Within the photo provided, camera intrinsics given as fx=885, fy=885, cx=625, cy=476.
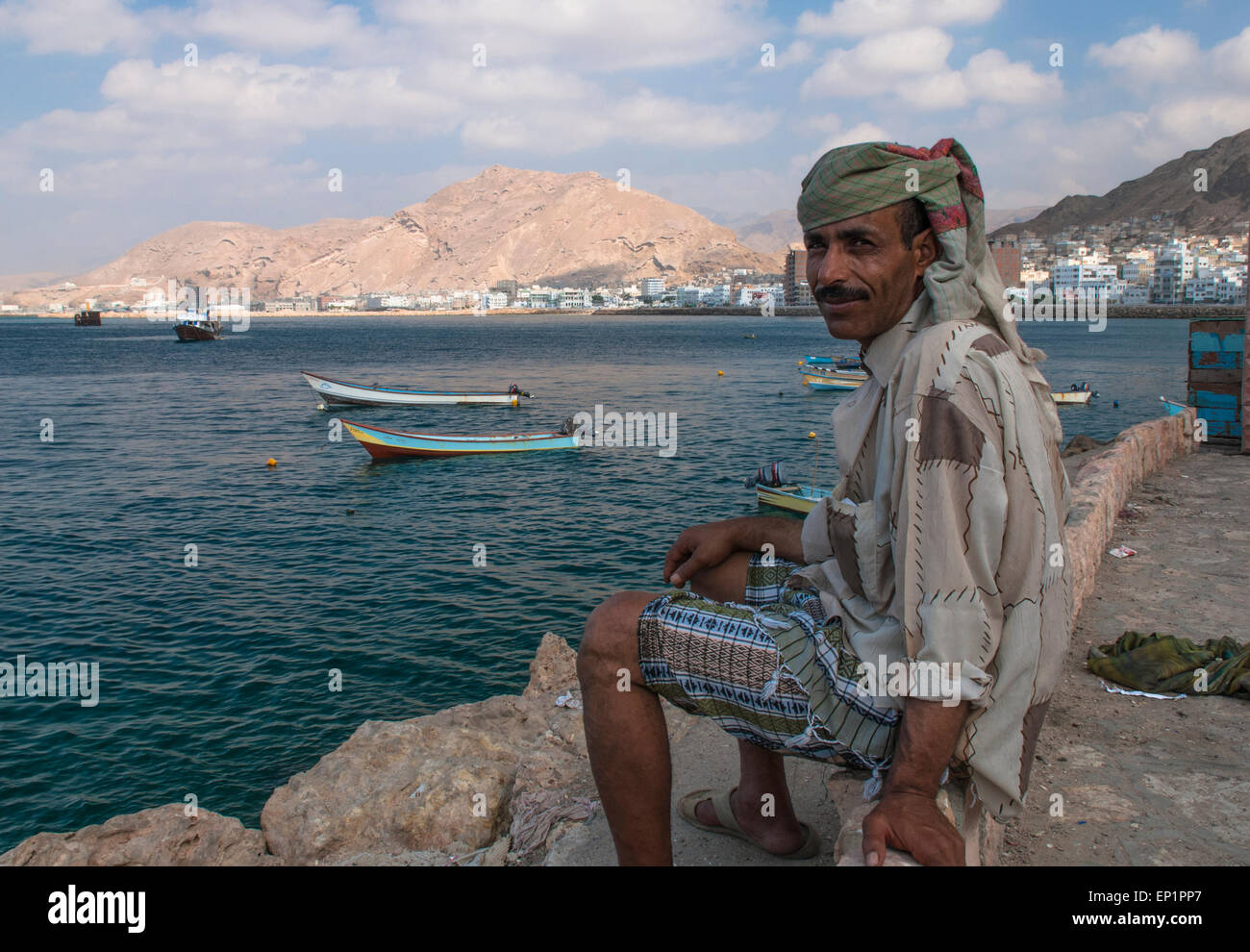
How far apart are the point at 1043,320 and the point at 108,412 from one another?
15123 centimetres

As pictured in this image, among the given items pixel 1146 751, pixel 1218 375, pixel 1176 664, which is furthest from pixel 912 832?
pixel 1218 375

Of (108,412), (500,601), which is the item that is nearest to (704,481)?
(500,601)

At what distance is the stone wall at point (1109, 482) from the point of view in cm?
557

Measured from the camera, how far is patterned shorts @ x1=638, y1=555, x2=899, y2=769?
86.0 inches

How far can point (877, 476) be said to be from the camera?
2.22m

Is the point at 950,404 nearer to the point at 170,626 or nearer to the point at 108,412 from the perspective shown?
the point at 170,626

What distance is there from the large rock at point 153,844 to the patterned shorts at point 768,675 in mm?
4126

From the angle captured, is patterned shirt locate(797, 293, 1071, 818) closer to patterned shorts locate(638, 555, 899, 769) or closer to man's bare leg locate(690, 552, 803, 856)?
patterned shorts locate(638, 555, 899, 769)

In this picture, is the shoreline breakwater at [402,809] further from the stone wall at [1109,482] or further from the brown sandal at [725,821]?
the brown sandal at [725,821]

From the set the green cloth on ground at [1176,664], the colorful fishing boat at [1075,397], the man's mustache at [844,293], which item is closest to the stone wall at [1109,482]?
the green cloth on ground at [1176,664]

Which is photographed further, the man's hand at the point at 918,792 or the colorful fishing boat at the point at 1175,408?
the colorful fishing boat at the point at 1175,408

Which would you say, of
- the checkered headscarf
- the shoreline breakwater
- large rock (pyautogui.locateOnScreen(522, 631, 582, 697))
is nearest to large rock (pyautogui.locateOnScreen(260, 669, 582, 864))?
the shoreline breakwater

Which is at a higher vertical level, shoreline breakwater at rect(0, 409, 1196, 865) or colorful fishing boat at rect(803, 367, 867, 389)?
colorful fishing boat at rect(803, 367, 867, 389)

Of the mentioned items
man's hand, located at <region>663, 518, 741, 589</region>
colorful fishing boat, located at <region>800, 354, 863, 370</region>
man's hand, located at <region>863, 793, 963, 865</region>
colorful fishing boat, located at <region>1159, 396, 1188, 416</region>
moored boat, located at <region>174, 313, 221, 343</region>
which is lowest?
man's hand, located at <region>863, 793, 963, 865</region>
